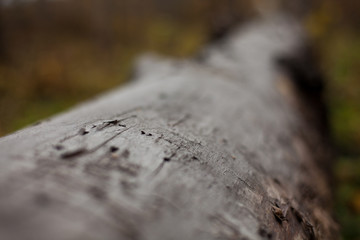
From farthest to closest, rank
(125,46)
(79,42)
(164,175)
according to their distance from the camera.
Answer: (125,46)
(79,42)
(164,175)

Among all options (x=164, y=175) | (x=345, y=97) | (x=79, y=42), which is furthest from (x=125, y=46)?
(x=164, y=175)

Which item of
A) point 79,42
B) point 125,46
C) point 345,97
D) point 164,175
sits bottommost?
point 164,175

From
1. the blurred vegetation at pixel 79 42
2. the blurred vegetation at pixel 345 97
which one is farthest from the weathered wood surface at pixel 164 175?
the blurred vegetation at pixel 79 42

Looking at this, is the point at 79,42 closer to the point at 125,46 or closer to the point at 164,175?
the point at 125,46

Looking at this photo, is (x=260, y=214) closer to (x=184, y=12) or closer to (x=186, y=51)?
Result: (x=186, y=51)

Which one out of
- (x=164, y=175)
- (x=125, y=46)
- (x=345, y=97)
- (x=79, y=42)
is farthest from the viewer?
(x=125, y=46)

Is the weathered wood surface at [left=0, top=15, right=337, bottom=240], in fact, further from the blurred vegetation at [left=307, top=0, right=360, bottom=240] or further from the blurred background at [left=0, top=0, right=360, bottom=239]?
the blurred vegetation at [left=307, top=0, right=360, bottom=240]

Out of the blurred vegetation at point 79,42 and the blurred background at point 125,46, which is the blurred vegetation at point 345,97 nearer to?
the blurred background at point 125,46
